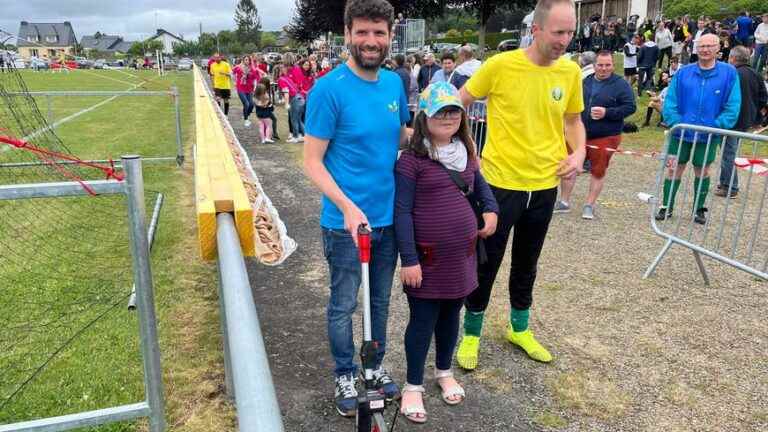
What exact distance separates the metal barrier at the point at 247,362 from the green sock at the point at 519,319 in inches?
101

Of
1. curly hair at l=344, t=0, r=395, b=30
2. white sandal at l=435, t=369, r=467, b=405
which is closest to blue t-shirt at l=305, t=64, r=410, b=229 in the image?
curly hair at l=344, t=0, r=395, b=30

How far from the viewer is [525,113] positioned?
3.44m

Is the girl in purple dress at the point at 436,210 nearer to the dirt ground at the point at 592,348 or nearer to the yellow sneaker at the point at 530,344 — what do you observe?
the dirt ground at the point at 592,348

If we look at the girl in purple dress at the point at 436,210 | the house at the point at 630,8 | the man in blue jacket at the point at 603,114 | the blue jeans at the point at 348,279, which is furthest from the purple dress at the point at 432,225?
the house at the point at 630,8

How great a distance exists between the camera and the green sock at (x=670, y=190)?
6.48m

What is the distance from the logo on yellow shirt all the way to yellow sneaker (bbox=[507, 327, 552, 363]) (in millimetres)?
1550

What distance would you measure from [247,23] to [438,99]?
150652mm

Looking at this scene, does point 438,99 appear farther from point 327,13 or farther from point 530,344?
point 327,13

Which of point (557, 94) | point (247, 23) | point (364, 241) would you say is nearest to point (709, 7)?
point (557, 94)

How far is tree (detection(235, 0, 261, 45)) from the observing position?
458 ft

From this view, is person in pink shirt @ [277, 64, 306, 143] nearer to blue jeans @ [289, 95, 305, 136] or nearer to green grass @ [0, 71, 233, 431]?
blue jeans @ [289, 95, 305, 136]

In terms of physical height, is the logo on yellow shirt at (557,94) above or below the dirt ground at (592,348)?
above

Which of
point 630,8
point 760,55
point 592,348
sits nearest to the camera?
point 592,348

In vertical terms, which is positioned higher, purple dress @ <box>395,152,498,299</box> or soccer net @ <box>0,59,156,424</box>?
purple dress @ <box>395,152,498,299</box>
